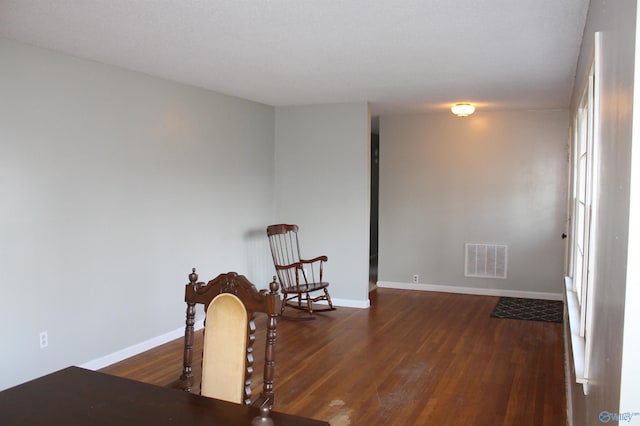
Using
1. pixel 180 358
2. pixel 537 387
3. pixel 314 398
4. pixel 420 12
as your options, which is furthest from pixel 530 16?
pixel 180 358

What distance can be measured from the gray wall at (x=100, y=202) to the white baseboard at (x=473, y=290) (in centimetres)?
266

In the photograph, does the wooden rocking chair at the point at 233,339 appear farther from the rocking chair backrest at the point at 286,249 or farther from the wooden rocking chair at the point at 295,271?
the rocking chair backrest at the point at 286,249

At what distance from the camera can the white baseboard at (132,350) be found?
4.11 meters

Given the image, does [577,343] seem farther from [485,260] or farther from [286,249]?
[485,260]

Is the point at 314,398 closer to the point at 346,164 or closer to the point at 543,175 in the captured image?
the point at 346,164

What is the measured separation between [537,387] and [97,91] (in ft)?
13.1

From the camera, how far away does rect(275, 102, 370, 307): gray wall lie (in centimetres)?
621

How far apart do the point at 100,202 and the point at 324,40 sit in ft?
7.15

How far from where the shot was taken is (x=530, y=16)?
2.96 metres

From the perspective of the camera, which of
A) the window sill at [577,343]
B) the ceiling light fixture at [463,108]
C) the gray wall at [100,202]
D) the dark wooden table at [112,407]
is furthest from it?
the ceiling light fixture at [463,108]

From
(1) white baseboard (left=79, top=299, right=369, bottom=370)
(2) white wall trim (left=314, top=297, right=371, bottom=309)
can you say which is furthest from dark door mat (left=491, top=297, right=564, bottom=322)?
(1) white baseboard (left=79, top=299, right=369, bottom=370)

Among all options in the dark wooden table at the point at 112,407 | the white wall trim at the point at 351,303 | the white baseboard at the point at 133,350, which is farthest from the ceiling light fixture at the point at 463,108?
the dark wooden table at the point at 112,407

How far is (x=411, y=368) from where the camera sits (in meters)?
4.13

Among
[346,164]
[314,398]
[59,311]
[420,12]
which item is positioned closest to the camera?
[420,12]
